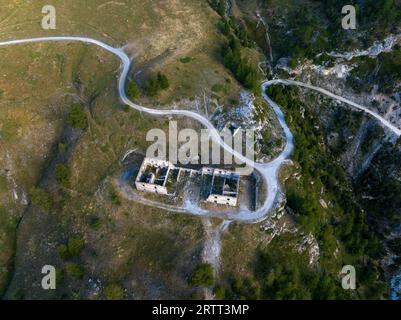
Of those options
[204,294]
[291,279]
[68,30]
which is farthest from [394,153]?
[68,30]

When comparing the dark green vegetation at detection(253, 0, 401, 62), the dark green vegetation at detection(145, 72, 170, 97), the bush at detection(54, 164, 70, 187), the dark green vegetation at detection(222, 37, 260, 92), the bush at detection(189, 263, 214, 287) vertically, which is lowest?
the bush at detection(189, 263, 214, 287)

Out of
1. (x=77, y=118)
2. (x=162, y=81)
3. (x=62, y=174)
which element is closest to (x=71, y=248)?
(x=62, y=174)

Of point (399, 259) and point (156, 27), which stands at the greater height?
point (156, 27)

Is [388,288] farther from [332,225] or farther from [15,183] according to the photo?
[15,183]

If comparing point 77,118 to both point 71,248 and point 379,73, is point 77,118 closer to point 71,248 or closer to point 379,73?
point 71,248

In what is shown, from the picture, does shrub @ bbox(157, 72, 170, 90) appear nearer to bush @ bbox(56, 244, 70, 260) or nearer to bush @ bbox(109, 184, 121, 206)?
bush @ bbox(109, 184, 121, 206)

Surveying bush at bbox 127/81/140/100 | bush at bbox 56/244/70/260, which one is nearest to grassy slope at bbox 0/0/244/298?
bush at bbox 56/244/70/260

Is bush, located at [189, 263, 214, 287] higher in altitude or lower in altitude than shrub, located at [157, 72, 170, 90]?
lower
